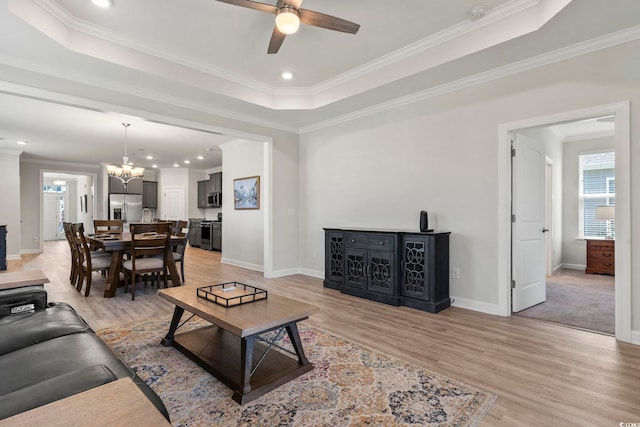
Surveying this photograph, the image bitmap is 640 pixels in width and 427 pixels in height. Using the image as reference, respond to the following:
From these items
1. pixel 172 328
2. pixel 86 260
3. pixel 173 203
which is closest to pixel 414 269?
pixel 172 328

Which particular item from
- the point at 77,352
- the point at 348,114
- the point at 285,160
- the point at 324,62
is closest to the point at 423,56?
the point at 324,62

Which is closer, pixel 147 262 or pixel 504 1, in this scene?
pixel 504 1

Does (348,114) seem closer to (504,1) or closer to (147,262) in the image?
(504,1)

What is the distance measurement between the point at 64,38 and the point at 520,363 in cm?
460

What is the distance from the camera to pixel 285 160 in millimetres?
5656

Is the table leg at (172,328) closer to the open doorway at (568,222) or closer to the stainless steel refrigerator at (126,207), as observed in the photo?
the open doorway at (568,222)

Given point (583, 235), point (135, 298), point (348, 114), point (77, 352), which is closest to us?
point (77, 352)

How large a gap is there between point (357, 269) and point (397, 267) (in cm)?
62

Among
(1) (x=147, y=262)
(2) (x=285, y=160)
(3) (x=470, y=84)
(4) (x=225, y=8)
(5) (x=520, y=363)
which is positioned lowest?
(5) (x=520, y=363)

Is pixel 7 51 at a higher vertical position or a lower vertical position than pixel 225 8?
lower

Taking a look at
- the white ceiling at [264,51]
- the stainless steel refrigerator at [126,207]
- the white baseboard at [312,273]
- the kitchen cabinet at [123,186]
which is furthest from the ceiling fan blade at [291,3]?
the stainless steel refrigerator at [126,207]

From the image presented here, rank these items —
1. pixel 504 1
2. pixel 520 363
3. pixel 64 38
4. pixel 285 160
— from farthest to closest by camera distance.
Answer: pixel 285 160
pixel 64 38
pixel 504 1
pixel 520 363

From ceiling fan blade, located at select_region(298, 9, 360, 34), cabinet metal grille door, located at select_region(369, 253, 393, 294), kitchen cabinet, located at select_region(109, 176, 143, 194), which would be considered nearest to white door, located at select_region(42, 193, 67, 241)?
kitchen cabinet, located at select_region(109, 176, 143, 194)

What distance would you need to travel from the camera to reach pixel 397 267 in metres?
3.85
